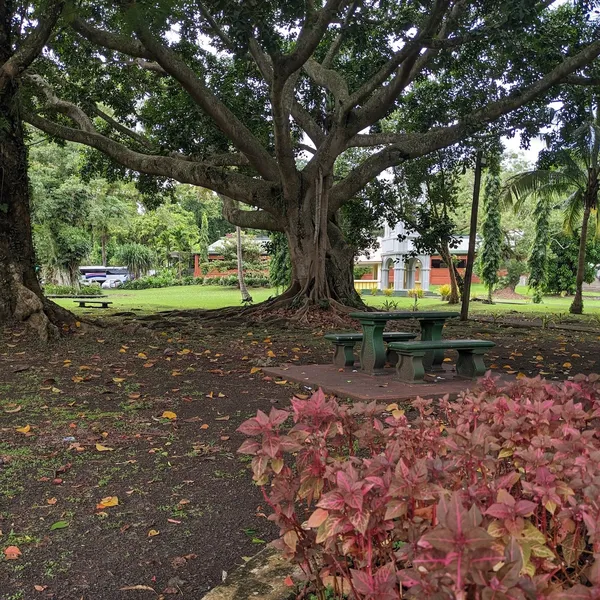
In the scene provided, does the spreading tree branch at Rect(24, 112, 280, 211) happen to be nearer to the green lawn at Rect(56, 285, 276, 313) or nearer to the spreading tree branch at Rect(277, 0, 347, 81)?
the spreading tree branch at Rect(277, 0, 347, 81)

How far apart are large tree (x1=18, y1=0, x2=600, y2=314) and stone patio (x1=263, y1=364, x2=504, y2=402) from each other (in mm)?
4481

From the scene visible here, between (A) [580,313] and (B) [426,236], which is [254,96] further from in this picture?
(A) [580,313]

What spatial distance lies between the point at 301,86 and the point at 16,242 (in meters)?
9.51

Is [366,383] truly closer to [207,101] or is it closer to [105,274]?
[207,101]

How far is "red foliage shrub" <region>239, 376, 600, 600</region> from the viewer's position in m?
1.14

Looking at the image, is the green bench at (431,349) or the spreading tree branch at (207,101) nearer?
the green bench at (431,349)

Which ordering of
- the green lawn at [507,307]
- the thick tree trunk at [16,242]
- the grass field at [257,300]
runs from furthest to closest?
the green lawn at [507,307] < the grass field at [257,300] < the thick tree trunk at [16,242]

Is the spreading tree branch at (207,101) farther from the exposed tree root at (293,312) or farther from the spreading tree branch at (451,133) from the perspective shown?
the exposed tree root at (293,312)

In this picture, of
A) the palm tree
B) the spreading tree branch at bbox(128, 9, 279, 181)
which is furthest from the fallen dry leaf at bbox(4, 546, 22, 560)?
the palm tree

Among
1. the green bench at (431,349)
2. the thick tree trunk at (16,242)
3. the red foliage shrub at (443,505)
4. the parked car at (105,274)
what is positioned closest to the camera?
the red foliage shrub at (443,505)

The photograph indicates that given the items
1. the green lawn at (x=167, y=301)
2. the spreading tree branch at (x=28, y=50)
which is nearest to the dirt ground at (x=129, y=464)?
the spreading tree branch at (x=28, y=50)

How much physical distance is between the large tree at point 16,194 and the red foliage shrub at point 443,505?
7348 millimetres

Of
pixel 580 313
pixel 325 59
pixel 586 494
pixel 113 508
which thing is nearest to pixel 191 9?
pixel 325 59

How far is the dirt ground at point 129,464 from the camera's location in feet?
8.25
